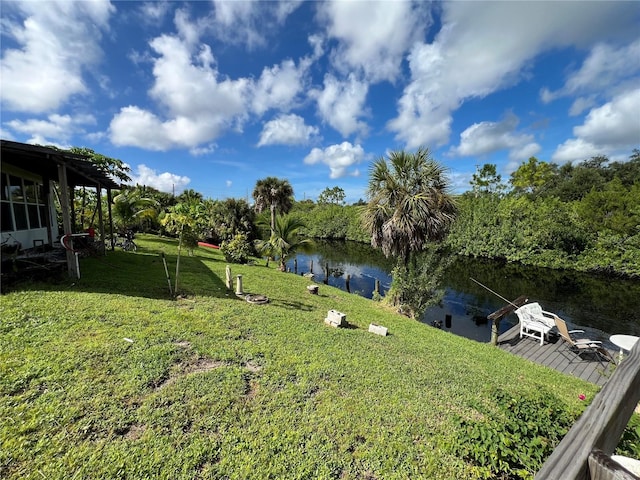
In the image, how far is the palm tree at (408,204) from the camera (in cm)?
939

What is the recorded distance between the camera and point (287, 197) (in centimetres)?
2192

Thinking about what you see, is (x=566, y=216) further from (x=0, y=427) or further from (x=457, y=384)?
(x=0, y=427)

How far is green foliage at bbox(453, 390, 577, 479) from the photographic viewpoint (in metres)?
2.37

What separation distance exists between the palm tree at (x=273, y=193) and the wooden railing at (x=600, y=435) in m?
20.8

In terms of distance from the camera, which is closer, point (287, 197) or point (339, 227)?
point (287, 197)

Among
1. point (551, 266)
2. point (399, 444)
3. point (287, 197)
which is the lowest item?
point (551, 266)

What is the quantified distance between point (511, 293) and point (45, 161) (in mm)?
20200

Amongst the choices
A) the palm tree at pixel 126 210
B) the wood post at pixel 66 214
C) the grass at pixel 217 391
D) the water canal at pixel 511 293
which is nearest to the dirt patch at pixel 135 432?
the grass at pixel 217 391

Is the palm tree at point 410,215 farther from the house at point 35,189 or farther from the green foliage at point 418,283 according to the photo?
the house at point 35,189

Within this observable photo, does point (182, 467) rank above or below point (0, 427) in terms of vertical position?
below

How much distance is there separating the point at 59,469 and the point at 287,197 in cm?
2027

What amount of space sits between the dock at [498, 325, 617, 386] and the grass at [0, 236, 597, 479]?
1.53m

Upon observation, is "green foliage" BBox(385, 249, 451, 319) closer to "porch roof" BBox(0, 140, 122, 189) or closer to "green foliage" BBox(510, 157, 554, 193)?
"porch roof" BBox(0, 140, 122, 189)

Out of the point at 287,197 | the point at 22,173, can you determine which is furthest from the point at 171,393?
the point at 287,197
